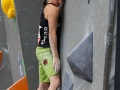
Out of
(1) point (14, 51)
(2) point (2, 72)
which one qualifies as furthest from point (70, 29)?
(2) point (2, 72)

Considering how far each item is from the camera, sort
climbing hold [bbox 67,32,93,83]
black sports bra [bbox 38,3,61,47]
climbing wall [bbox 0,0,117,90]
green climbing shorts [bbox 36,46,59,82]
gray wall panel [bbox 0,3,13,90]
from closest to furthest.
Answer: climbing wall [bbox 0,0,117,90]
climbing hold [bbox 67,32,93,83]
green climbing shorts [bbox 36,46,59,82]
black sports bra [bbox 38,3,61,47]
gray wall panel [bbox 0,3,13,90]

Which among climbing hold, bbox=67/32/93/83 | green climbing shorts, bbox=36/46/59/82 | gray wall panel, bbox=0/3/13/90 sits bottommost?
gray wall panel, bbox=0/3/13/90

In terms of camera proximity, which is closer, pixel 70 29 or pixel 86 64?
pixel 86 64

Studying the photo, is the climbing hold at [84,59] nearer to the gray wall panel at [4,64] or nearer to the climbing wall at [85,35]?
the climbing wall at [85,35]

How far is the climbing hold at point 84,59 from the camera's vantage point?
3008 millimetres

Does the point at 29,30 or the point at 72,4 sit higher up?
the point at 72,4

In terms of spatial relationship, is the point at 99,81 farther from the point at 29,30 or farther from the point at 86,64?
the point at 29,30

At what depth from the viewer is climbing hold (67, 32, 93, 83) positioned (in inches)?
118

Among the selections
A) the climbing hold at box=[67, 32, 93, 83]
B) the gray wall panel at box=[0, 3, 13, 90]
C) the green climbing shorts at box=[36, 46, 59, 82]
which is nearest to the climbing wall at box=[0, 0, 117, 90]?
the climbing hold at box=[67, 32, 93, 83]

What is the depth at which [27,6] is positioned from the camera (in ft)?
15.8

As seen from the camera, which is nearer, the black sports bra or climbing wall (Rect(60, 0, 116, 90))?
climbing wall (Rect(60, 0, 116, 90))

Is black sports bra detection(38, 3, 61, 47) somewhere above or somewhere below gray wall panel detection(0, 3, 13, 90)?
above

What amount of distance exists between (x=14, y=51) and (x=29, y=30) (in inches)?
34.9

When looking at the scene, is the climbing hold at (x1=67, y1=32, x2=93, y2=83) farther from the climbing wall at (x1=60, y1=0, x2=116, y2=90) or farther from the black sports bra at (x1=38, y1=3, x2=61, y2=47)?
the black sports bra at (x1=38, y1=3, x2=61, y2=47)
